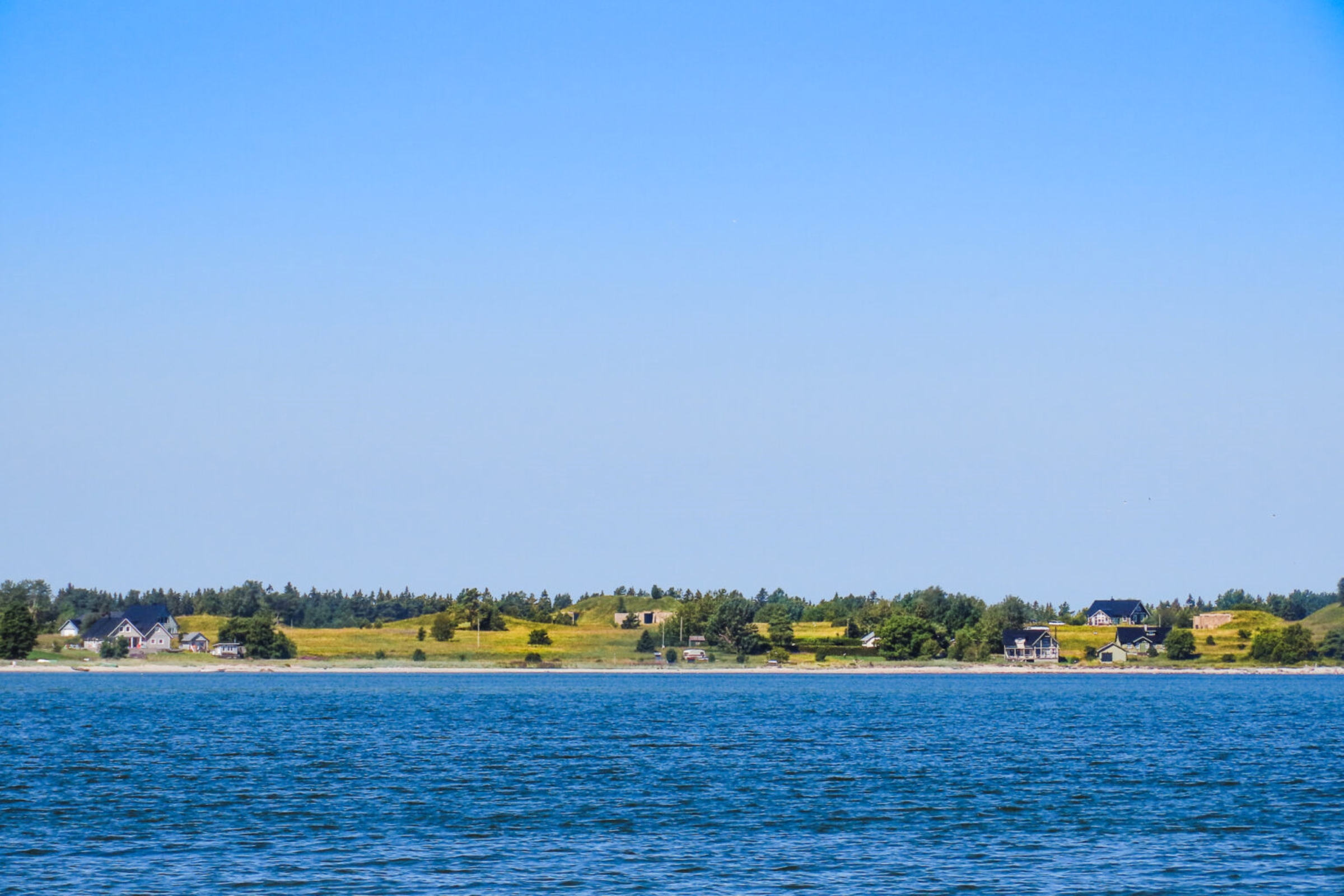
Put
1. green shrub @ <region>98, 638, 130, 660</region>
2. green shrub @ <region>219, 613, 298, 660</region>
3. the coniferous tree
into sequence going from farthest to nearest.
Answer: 1. green shrub @ <region>98, 638, 130, 660</region>
2. green shrub @ <region>219, 613, 298, 660</region>
3. the coniferous tree

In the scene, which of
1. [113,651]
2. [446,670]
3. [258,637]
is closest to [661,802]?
[446,670]

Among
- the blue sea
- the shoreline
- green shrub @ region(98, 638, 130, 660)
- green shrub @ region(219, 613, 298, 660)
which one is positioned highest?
green shrub @ region(219, 613, 298, 660)

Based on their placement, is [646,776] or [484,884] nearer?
[484,884]

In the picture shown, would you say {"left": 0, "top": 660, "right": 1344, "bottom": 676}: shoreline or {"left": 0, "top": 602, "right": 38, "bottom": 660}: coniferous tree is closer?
{"left": 0, "top": 602, "right": 38, "bottom": 660}: coniferous tree

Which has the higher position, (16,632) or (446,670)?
(16,632)

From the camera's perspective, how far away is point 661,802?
150 feet

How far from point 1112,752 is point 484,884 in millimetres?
45017

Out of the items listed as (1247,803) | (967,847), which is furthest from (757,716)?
(967,847)

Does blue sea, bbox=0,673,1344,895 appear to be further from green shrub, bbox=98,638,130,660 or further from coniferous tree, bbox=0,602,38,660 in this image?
green shrub, bbox=98,638,130,660

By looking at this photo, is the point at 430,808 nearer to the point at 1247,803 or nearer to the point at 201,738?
the point at 1247,803

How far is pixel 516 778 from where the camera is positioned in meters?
52.8

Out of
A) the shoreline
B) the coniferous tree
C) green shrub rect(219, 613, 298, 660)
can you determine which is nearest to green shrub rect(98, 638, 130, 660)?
the shoreline

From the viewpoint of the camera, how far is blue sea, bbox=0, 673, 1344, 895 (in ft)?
106

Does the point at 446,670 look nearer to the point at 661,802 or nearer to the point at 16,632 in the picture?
the point at 16,632
